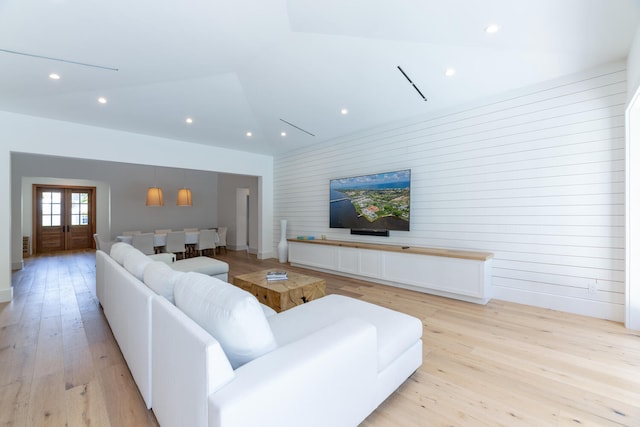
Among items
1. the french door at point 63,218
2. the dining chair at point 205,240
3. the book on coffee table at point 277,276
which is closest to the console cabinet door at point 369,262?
the book on coffee table at point 277,276

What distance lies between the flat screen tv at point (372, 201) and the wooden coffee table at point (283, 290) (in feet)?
6.46

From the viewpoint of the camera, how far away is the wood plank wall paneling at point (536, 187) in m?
2.97

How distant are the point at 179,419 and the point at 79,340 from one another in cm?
221

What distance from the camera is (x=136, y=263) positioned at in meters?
2.33

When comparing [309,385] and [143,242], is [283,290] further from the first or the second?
[143,242]

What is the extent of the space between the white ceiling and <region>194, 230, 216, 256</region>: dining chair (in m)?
3.53

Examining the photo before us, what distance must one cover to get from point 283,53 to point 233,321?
3.45 metres

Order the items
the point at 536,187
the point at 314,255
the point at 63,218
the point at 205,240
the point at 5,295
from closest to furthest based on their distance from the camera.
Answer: the point at 536,187, the point at 5,295, the point at 314,255, the point at 205,240, the point at 63,218

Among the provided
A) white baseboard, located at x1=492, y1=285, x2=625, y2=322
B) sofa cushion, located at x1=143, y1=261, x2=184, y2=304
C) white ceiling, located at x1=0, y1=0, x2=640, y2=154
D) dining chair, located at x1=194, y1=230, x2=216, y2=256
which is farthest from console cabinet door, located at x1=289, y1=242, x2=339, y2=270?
sofa cushion, located at x1=143, y1=261, x2=184, y2=304

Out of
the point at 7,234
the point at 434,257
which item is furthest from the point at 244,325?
the point at 7,234

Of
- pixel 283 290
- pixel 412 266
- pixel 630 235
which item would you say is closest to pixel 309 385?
pixel 283 290

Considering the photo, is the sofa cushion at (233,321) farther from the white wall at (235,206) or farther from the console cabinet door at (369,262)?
the white wall at (235,206)

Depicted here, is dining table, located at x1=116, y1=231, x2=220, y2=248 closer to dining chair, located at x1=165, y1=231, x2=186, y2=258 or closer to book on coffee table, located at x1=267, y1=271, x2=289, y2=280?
dining chair, located at x1=165, y1=231, x2=186, y2=258

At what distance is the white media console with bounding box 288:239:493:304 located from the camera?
355 centimetres
